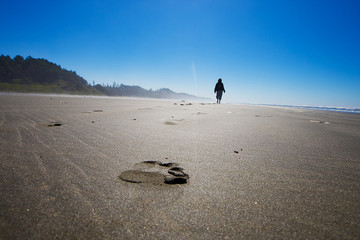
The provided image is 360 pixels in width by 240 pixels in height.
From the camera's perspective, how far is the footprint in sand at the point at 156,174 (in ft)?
3.57

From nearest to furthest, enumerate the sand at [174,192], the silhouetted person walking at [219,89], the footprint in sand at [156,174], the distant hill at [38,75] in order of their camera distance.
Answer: the sand at [174,192] → the footprint in sand at [156,174] → the silhouetted person walking at [219,89] → the distant hill at [38,75]

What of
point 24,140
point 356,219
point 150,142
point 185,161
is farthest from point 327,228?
point 24,140

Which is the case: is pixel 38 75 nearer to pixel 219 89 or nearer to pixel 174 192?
pixel 219 89

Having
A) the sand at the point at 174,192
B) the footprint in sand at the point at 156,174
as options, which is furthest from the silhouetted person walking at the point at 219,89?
the footprint in sand at the point at 156,174

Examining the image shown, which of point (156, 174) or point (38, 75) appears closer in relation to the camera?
point (156, 174)

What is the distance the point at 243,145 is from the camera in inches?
75.9

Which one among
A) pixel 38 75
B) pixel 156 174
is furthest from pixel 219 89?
pixel 38 75

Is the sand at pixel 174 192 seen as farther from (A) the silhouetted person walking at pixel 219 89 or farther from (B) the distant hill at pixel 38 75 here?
(B) the distant hill at pixel 38 75

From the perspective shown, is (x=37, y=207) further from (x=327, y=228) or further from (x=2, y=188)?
(x=327, y=228)

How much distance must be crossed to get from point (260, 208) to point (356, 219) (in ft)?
1.40

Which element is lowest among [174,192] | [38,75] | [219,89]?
[174,192]

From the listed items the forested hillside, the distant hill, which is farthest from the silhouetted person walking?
the forested hillside

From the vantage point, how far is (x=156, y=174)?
1180 millimetres

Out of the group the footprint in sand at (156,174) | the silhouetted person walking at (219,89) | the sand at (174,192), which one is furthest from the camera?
the silhouetted person walking at (219,89)
